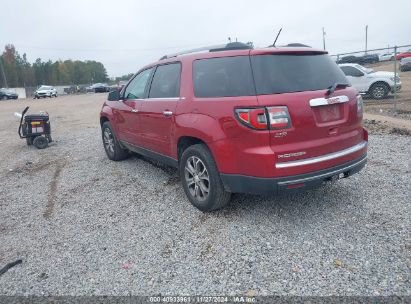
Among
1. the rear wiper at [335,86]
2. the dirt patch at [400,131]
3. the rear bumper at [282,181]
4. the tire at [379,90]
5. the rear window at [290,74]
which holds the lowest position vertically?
the dirt patch at [400,131]

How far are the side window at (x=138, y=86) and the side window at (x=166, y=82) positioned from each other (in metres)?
0.30

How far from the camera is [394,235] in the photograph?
11.0ft

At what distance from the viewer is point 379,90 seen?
14812 millimetres

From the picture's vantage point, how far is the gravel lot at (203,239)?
284cm

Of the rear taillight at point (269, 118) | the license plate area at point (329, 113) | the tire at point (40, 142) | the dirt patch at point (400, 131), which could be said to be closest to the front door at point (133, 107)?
the rear taillight at point (269, 118)

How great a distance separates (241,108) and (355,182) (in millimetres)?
2447

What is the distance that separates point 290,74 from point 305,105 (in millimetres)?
376

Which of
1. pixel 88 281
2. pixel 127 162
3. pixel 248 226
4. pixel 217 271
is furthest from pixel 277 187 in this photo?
pixel 127 162

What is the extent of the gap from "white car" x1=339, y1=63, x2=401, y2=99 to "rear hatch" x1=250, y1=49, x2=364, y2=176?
12.1 metres

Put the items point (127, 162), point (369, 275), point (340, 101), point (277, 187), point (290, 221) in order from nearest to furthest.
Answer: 1. point (369, 275)
2. point (277, 187)
3. point (340, 101)
4. point (290, 221)
5. point (127, 162)

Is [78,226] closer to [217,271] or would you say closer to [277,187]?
[217,271]

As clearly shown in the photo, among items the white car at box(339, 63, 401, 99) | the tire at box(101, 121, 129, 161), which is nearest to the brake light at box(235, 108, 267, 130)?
the tire at box(101, 121, 129, 161)

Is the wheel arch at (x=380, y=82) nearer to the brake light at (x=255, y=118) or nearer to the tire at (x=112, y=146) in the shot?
the tire at (x=112, y=146)

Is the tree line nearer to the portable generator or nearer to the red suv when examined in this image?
the portable generator
